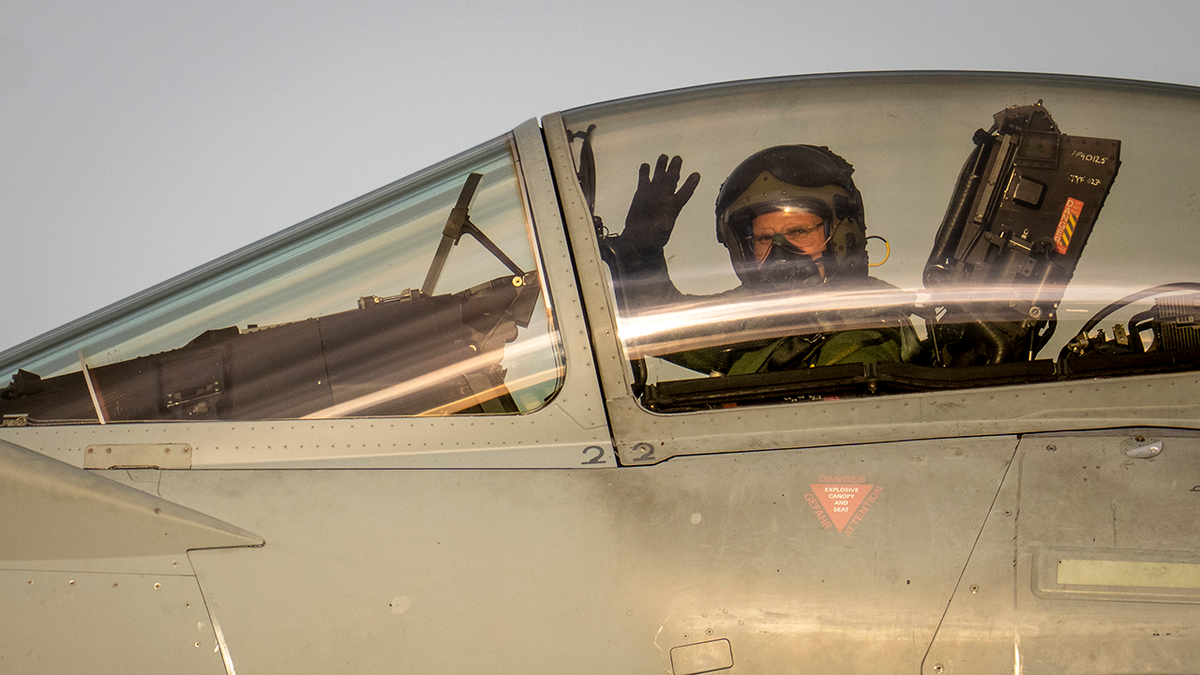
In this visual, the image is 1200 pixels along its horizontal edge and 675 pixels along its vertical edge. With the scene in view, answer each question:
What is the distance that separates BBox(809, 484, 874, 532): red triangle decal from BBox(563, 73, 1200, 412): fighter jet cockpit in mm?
241

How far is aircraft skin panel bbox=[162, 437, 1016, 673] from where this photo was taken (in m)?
1.77

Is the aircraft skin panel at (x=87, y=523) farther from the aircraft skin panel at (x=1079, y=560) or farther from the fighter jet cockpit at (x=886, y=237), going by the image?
the aircraft skin panel at (x=1079, y=560)

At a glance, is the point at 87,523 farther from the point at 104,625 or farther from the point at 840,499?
the point at 840,499

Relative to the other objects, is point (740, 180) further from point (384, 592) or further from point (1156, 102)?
point (384, 592)

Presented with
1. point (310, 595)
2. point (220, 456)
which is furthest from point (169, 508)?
point (310, 595)

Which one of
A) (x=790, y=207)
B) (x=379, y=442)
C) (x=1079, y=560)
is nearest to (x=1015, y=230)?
(x=790, y=207)

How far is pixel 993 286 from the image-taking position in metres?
2.21

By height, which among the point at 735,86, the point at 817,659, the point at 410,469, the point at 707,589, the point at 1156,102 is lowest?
the point at 817,659

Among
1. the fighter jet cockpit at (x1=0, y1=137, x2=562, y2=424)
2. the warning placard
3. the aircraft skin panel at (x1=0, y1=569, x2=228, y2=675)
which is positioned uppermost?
the fighter jet cockpit at (x1=0, y1=137, x2=562, y2=424)

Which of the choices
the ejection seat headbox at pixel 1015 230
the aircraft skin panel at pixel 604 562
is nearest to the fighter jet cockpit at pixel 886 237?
the ejection seat headbox at pixel 1015 230

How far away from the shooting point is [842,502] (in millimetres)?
1868

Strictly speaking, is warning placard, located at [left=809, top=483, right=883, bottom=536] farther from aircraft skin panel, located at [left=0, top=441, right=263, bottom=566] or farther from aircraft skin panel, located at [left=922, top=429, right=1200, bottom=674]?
aircraft skin panel, located at [left=0, top=441, right=263, bottom=566]

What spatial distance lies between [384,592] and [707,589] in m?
0.73

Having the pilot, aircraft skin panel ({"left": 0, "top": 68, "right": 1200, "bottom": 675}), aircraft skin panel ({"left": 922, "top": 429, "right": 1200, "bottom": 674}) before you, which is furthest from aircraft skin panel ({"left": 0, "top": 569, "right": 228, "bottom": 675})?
aircraft skin panel ({"left": 922, "top": 429, "right": 1200, "bottom": 674})
